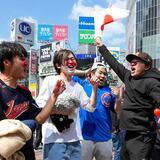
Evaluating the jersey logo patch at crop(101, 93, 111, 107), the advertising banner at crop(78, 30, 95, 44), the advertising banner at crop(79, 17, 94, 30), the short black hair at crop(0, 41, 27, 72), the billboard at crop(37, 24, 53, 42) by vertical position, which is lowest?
the jersey logo patch at crop(101, 93, 111, 107)

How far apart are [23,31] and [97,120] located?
188ft

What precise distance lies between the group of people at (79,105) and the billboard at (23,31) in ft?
180

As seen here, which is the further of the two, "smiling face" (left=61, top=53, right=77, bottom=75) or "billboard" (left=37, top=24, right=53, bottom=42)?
"billboard" (left=37, top=24, right=53, bottom=42)

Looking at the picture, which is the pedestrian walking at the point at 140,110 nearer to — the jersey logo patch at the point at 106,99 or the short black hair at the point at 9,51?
the jersey logo patch at the point at 106,99

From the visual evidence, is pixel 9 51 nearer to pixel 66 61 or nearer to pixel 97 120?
pixel 66 61

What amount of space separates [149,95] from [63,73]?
94 cm

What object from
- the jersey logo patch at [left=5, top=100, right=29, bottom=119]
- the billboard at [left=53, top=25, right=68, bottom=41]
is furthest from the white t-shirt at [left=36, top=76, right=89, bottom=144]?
the billboard at [left=53, top=25, right=68, bottom=41]

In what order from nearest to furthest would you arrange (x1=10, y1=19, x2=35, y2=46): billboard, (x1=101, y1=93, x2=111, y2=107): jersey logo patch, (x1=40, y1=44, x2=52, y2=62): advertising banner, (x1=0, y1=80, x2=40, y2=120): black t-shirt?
(x1=0, y1=80, x2=40, y2=120): black t-shirt, (x1=101, y1=93, x2=111, y2=107): jersey logo patch, (x1=40, y1=44, x2=52, y2=62): advertising banner, (x1=10, y1=19, x2=35, y2=46): billboard

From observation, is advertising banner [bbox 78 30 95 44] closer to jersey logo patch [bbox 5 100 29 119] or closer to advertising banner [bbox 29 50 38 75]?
advertising banner [bbox 29 50 38 75]

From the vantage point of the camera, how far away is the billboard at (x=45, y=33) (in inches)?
2626

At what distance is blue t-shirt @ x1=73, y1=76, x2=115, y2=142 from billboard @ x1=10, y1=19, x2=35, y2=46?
54.7m

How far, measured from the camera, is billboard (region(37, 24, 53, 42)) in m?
66.7

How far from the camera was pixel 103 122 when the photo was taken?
15.5 ft

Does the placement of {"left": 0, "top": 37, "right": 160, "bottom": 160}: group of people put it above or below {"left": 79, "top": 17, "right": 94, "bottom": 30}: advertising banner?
below
